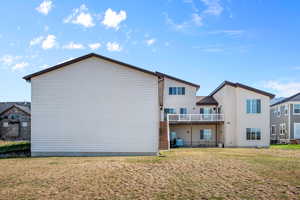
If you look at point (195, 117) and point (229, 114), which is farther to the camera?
point (195, 117)

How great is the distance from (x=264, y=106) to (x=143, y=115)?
16205mm

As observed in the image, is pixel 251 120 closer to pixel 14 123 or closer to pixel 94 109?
pixel 94 109

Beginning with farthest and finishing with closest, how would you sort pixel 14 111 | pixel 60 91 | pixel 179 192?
pixel 14 111
pixel 60 91
pixel 179 192

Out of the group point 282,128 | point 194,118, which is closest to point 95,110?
point 194,118

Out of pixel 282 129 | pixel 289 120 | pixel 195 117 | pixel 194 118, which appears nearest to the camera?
pixel 194 118

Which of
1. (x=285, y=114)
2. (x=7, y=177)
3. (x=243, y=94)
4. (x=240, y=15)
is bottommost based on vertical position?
(x=7, y=177)

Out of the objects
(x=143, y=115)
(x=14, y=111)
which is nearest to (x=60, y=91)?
(x=143, y=115)

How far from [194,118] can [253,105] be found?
6.41 metres

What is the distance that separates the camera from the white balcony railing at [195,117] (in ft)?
91.9

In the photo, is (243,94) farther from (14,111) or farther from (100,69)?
(14,111)

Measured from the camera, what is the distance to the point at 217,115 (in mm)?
28172

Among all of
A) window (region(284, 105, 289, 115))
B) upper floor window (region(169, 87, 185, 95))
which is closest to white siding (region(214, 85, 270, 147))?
upper floor window (region(169, 87, 185, 95))

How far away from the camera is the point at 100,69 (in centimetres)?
1744

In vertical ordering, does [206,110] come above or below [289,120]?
above
